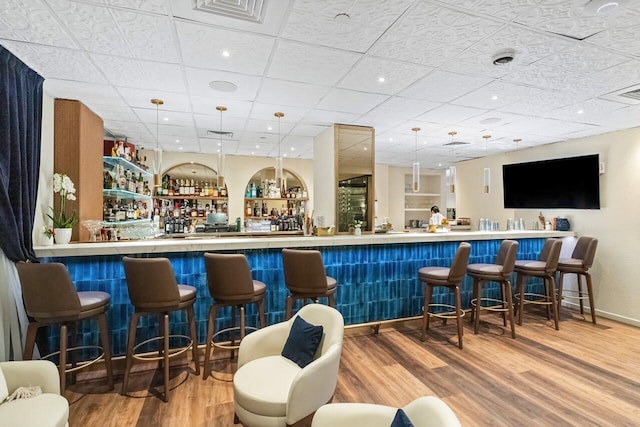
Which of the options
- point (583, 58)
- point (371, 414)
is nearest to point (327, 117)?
point (583, 58)

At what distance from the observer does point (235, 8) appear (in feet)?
6.40

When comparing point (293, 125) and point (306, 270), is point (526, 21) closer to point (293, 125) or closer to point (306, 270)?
point (306, 270)

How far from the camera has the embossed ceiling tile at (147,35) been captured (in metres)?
2.03

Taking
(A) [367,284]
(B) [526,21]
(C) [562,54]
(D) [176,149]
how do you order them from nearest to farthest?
(B) [526,21]
(C) [562,54]
(A) [367,284]
(D) [176,149]

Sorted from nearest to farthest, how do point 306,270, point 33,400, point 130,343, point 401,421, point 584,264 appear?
point 401,421 → point 33,400 → point 130,343 → point 306,270 → point 584,264

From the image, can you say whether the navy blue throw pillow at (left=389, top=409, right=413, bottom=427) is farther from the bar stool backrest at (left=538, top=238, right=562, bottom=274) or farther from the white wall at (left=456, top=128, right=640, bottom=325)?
the white wall at (left=456, top=128, right=640, bottom=325)

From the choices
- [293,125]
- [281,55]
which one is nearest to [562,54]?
[281,55]

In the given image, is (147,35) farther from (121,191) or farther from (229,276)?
(121,191)

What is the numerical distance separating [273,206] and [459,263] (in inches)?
246

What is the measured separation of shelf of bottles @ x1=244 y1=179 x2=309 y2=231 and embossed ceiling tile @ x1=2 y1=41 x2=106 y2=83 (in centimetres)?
277

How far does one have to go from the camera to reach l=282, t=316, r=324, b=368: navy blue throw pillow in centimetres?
205

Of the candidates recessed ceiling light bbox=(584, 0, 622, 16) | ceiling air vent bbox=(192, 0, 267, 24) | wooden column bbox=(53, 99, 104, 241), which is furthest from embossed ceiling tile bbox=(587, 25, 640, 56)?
wooden column bbox=(53, 99, 104, 241)

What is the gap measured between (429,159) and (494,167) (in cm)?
135

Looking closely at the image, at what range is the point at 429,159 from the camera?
7410mm
